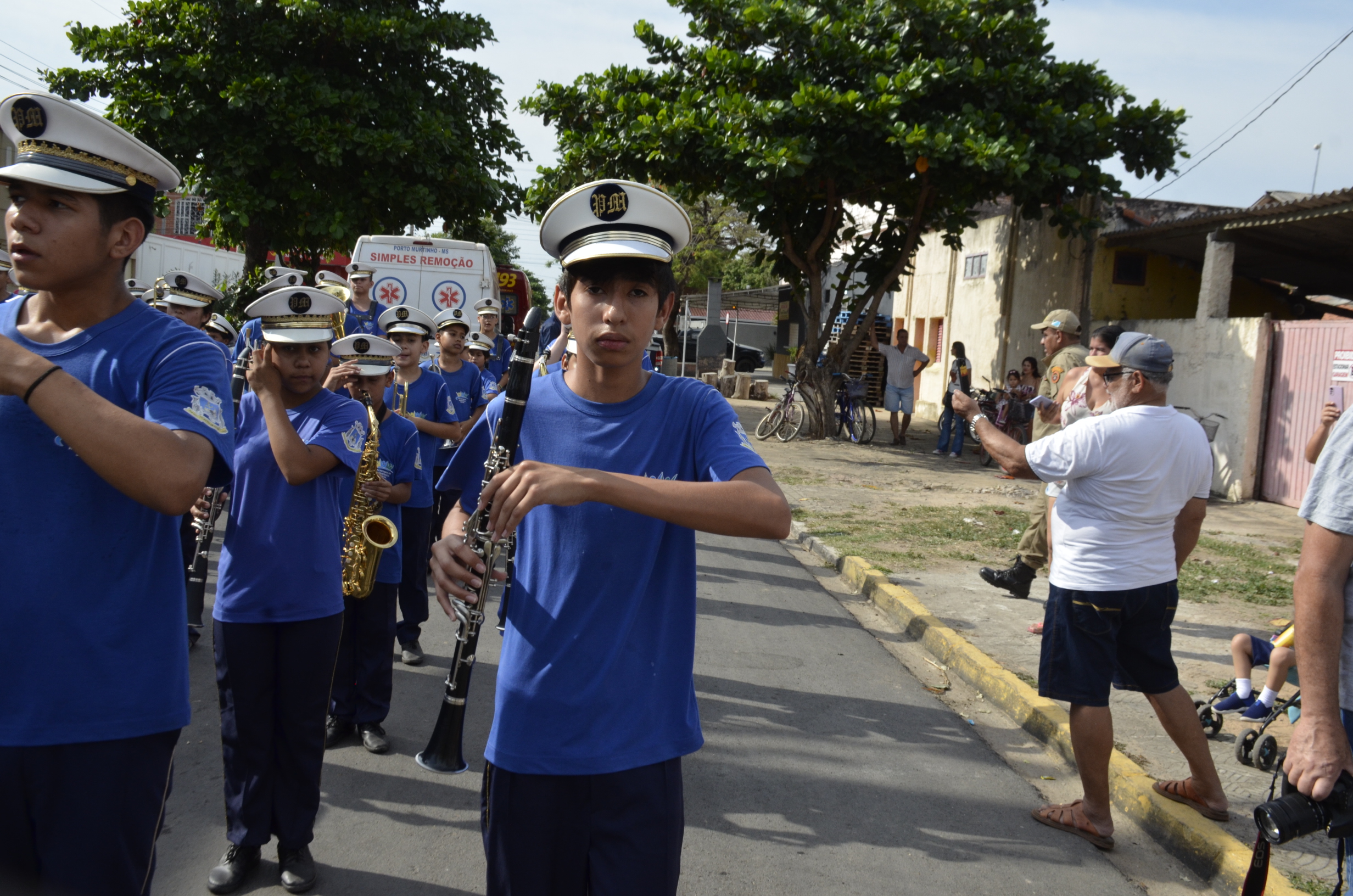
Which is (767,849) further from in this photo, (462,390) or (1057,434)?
(462,390)

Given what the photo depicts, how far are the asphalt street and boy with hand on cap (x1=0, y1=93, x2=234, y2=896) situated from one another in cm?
174

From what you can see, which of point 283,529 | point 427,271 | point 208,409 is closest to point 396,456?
point 283,529

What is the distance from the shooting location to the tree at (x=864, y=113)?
16.5 metres

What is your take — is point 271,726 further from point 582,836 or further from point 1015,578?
point 1015,578

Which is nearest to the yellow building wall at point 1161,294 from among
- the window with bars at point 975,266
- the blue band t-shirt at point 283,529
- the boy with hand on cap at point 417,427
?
the window with bars at point 975,266

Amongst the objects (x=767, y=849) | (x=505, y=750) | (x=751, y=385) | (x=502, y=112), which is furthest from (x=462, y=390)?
(x=751, y=385)

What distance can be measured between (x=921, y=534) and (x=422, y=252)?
26.9ft

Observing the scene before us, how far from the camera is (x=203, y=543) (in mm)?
5297

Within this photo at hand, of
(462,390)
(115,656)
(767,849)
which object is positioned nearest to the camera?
(115,656)

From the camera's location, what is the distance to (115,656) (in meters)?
2.16

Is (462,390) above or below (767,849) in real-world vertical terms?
above

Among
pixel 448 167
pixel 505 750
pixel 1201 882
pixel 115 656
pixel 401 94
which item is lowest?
pixel 1201 882

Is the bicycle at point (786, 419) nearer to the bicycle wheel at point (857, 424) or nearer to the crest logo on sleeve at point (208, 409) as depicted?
the bicycle wheel at point (857, 424)

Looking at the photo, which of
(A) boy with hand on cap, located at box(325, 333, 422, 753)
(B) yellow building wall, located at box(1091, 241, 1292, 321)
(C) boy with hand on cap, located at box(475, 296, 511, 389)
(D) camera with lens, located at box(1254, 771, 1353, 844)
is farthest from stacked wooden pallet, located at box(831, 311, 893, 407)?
(D) camera with lens, located at box(1254, 771, 1353, 844)
